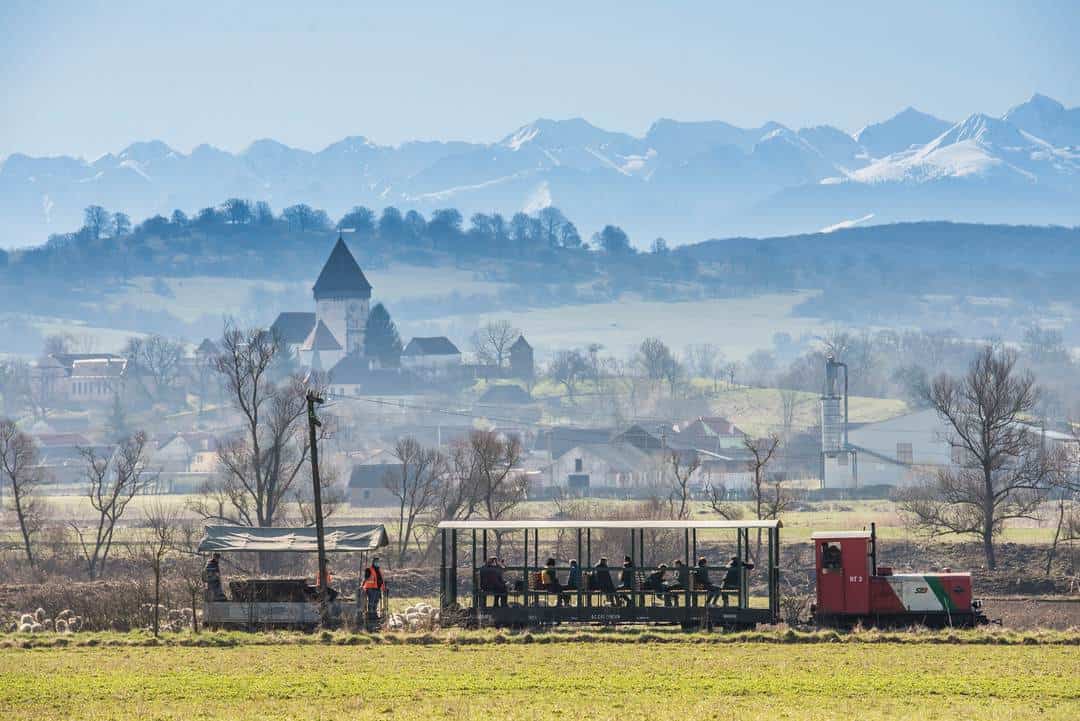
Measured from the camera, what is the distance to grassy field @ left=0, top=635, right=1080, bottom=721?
26453mm

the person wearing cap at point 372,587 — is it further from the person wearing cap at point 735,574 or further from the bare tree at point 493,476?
the bare tree at point 493,476

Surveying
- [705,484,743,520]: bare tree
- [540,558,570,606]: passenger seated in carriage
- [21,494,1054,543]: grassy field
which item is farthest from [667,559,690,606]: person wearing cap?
[21,494,1054,543]: grassy field

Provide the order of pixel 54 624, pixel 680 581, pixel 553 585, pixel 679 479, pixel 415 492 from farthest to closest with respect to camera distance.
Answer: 1. pixel 415 492
2. pixel 679 479
3. pixel 54 624
4. pixel 553 585
5. pixel 680 581

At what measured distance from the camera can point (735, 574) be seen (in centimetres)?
3912

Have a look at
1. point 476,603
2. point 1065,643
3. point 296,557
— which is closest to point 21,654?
point 476,603

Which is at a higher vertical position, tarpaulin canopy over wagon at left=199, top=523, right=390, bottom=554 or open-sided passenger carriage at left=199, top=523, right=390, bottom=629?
tarpaulin canopy over wagon at left=199, top=523, right=390, bottom=554

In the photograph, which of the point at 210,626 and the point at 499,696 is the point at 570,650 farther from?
the point at 210,626

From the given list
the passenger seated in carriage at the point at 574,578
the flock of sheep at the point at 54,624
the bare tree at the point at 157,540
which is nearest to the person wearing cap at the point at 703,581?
the passenger seated in carriage at the point at 574,578

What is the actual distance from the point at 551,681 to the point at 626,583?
1059cm

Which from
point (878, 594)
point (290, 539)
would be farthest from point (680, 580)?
point (290, 539)

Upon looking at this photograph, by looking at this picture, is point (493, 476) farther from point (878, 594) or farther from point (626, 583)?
point (878, 594)

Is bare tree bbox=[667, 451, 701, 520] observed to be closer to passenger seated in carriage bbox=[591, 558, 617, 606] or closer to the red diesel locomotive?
the red diesel locomotive

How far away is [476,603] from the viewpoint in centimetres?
3962

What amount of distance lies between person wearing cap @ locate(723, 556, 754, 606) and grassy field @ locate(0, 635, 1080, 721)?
9.52 feet
